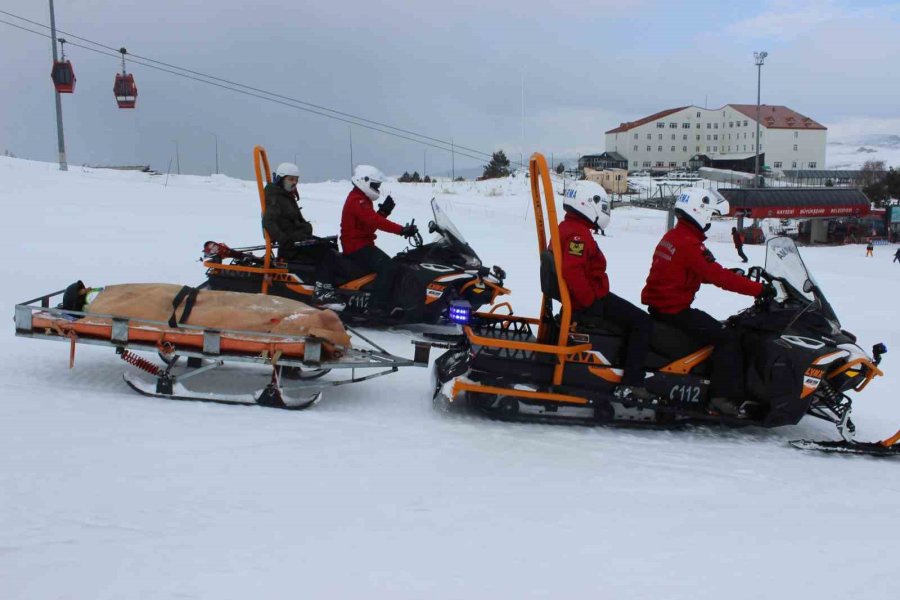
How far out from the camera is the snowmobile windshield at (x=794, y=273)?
5785 millimetres

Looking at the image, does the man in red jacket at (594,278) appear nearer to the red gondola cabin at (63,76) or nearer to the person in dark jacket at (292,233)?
the person in dark jacket at (292,233)

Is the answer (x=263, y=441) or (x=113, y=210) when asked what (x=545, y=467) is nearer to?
(x=263, y=441)

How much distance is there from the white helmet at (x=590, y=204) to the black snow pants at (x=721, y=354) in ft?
3.26

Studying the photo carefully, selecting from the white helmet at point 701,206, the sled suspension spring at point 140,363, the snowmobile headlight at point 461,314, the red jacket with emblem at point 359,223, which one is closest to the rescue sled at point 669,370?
the snowmobile headlight at point 461,314

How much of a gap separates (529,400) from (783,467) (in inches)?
70.3

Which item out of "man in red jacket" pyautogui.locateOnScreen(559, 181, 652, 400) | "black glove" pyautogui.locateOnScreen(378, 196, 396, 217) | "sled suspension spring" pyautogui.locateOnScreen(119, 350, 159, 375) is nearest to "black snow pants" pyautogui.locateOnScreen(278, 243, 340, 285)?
"black glove" pyautogui.locateOnScreen(378, 196, 396, 217)

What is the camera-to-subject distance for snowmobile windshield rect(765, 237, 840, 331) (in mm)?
5785

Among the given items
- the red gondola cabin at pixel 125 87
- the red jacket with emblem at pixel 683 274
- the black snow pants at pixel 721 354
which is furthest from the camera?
the red gondola cabin at pixel 125 87

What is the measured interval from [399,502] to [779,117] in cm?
7488

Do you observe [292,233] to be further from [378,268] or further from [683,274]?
[683,274]

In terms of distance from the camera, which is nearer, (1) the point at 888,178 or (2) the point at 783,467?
(2) the point at 783,467

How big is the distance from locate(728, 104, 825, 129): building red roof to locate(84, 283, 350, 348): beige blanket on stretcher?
69.9 metres

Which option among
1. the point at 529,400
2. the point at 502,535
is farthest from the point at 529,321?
the point at 502,535

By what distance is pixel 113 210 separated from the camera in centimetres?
1725
